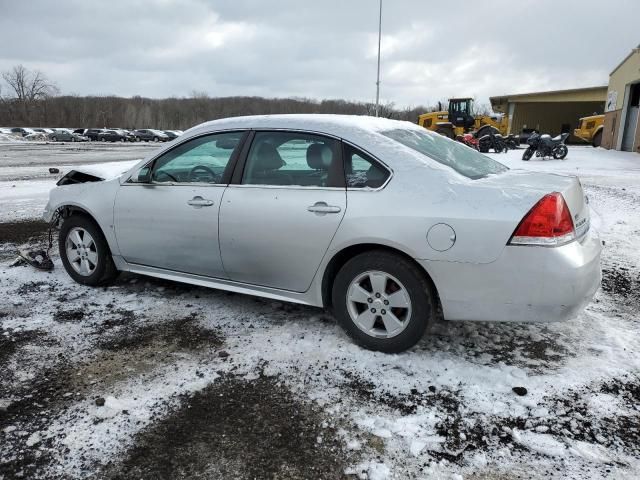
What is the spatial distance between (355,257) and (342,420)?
1.08m

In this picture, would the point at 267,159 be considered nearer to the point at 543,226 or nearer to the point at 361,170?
the point at 361,170

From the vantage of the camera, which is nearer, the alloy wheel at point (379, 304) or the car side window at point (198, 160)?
the alloy wheel at point (379, 304)

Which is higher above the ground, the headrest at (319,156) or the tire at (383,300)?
the headrest at (319,156)

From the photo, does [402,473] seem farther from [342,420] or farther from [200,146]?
[200,146]

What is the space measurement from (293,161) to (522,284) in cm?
183

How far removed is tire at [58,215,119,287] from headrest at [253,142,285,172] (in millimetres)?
1853

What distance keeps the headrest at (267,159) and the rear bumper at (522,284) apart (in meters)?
1.41

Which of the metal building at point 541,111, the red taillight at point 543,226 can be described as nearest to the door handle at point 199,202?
the red taillight at point 543,226

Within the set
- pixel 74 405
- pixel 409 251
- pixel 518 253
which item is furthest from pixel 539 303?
pixel 74 405

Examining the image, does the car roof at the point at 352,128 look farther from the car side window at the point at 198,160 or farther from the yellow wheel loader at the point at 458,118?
the yellow wheel loader at the point at 458,118

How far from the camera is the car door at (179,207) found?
3.88 m

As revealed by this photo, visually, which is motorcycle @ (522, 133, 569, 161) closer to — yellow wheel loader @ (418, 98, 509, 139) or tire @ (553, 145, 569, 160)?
tire @ (553, 145, 569, 160)

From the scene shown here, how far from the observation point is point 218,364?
3.28 m

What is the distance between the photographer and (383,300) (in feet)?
10.7
